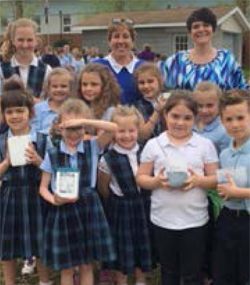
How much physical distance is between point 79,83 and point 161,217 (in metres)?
1.32

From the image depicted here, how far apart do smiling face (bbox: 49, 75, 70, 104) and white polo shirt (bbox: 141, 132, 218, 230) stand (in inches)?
39.2

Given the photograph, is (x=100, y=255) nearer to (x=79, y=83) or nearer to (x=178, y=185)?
(x=178, y=185)

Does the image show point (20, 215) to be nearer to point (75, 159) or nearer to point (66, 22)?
point (75, 159)

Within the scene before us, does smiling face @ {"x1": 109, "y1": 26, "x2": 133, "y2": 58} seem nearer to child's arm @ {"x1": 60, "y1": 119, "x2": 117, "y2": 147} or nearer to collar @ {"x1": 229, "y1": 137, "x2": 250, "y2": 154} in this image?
child's arm @ {"x1": 60, "y1": 119, "x2": 117, "y2": 147}

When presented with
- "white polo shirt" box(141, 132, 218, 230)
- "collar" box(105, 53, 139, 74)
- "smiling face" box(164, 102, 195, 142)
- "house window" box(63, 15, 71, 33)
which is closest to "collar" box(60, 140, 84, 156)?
"white polo shirt" box(141, 132, 218, 230)

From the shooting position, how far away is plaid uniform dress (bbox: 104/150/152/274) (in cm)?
379

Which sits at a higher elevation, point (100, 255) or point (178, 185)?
point (178, 185)

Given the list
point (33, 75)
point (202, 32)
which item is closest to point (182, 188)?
point (202, 32)

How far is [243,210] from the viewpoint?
3344mm

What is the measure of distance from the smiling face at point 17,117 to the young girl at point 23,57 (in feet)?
2.64

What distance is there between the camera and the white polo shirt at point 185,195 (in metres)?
3.46

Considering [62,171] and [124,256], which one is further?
[124,256]

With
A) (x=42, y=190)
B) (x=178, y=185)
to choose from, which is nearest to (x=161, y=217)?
(x=178, y=185)

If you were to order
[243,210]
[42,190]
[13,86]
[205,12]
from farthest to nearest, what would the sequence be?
[205,12], [13,86], [42,190], [243,210]
